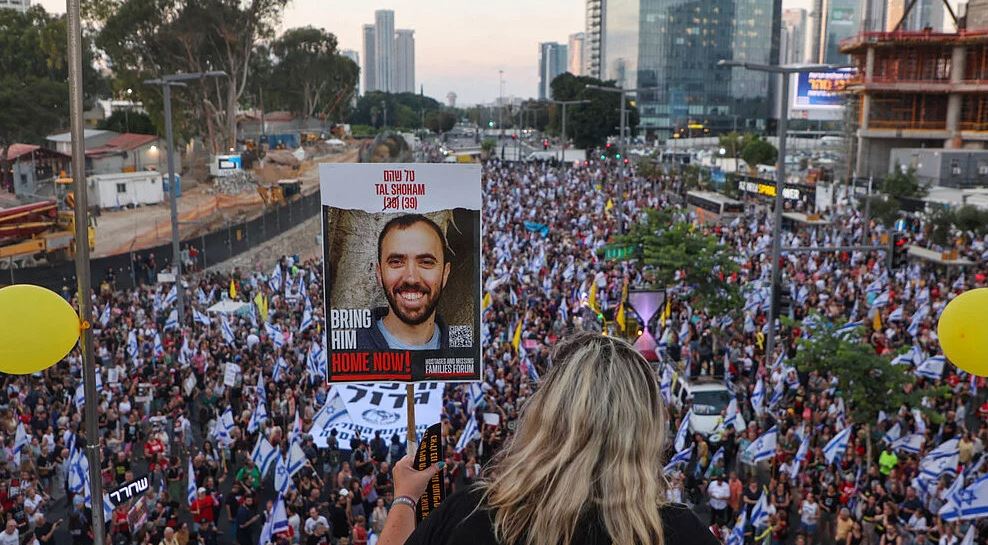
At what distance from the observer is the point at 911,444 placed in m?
13.7

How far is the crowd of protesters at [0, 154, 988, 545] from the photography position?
1227cm

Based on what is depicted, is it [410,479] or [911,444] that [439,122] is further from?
[410,479]

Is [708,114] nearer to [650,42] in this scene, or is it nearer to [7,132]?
[650,42]

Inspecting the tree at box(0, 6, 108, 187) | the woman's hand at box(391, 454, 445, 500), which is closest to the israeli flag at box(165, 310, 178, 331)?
the woman's hand at box(391, 454, 445, 500)

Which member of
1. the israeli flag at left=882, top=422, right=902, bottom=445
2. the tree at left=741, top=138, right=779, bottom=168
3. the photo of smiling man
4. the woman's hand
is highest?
the photo of smiling man

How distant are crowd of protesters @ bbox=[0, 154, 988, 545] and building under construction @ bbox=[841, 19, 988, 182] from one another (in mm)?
28624

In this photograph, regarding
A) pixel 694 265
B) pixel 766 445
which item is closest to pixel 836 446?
pixel 766 445

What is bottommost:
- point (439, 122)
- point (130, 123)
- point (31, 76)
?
point (130, 123)

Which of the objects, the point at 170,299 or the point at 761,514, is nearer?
the point at 761,514

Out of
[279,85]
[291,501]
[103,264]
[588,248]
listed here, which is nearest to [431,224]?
[291,501]

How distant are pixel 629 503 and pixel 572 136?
106m

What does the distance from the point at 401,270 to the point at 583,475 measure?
300 cm

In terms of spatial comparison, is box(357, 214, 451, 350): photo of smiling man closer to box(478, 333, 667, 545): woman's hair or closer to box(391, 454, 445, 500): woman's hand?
box(391, 454, 445, 500): woman's hand

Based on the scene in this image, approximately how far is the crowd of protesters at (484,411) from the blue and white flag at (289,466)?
1.06 ft
